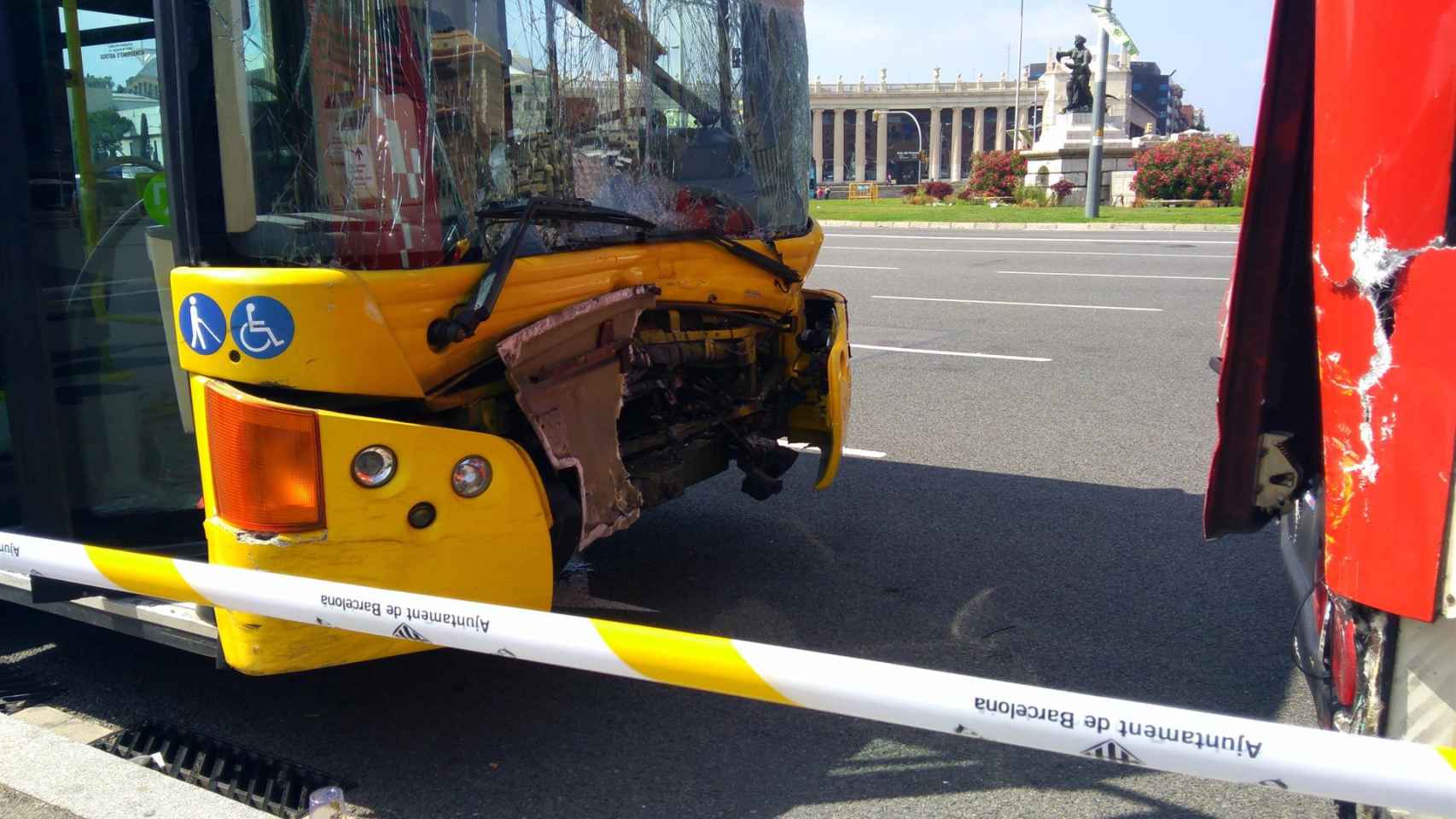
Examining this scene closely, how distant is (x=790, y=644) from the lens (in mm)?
4102

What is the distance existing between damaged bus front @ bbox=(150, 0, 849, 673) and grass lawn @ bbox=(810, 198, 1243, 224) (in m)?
21.6

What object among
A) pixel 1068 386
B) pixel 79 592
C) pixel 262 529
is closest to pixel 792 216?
pixel 262 529

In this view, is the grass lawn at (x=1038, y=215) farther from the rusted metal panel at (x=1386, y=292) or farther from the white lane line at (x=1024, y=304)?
the rusted metal panel at (x=1386, y=292)

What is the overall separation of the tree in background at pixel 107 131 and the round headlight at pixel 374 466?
1.46 m

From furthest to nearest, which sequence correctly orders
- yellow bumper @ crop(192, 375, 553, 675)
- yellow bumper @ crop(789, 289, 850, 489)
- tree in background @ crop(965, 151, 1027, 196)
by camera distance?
1. tree in background @ crop(965, 151, 1027, 196)
2. yellow bumper @ crop(789, 289, 850, 489)
3. yellow bumper @ crop(192, 375, 553, 675)

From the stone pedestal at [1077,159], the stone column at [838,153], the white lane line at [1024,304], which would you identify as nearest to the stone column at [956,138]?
the stone column at [838,153]

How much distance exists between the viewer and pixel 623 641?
2377mm

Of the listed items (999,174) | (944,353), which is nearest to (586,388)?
(944,353)

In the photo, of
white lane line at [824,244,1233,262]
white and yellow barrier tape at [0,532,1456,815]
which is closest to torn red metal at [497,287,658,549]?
white and yellow barrier tape at [0,532,1456,815]

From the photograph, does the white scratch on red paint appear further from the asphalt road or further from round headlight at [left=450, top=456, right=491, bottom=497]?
round headlight at [left=450, top=456, right=491, bottom=497]

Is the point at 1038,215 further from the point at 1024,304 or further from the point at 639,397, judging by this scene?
the point at 639,397

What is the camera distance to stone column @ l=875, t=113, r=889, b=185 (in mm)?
111562

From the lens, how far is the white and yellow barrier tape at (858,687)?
1862 mm

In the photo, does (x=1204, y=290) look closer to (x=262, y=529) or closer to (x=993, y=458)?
(x=993, y=458)
